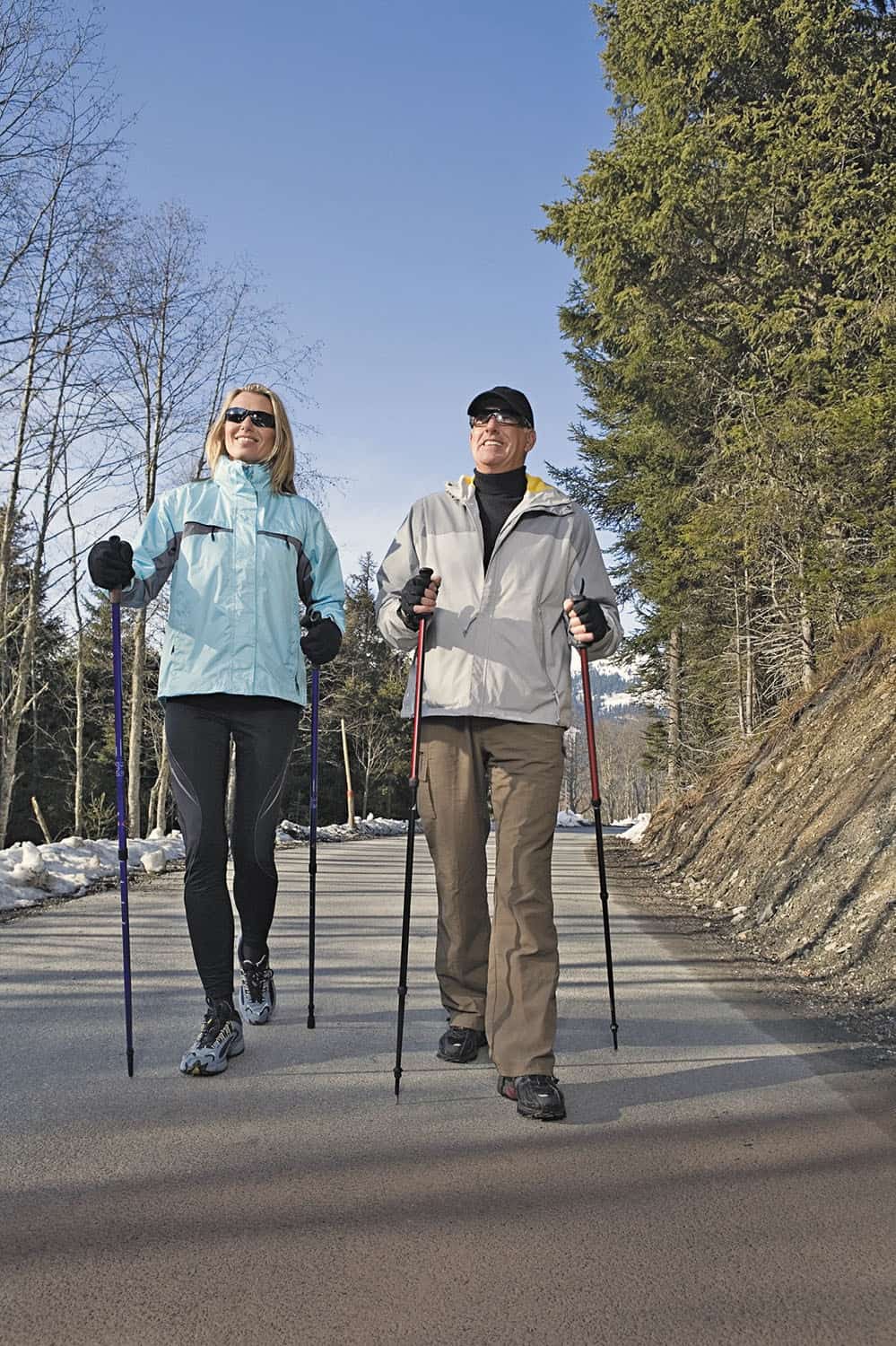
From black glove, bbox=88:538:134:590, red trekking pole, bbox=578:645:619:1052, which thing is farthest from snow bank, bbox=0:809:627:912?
black glove, bbox=88:538:134:590

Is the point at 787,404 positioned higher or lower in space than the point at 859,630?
higher

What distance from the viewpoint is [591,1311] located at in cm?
226

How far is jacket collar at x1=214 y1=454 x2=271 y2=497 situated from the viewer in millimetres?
4492

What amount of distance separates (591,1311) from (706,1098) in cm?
164

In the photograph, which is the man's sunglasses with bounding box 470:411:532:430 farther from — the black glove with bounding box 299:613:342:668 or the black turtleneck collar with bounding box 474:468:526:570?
the black glove with bounding box 299:613:342:668

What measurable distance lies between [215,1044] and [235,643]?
1453 mm

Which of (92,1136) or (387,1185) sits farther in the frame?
(92,1136)

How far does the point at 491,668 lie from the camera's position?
13.4 feet

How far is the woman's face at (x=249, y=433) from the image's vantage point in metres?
4.50

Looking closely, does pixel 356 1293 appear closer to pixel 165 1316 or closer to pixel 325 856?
pixel 165 1316

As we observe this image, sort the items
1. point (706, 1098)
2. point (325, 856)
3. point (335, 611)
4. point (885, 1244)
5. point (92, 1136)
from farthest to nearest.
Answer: point (325, 856) → point (335, 611) → point (706, 1098) → point (92, 1136) → point (885, 1244)

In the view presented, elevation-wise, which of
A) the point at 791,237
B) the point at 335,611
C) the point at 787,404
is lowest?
the point at 335,611

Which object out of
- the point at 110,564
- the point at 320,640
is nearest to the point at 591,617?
the point at 320,640

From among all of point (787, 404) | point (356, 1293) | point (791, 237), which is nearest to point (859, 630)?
point (787, 404)
